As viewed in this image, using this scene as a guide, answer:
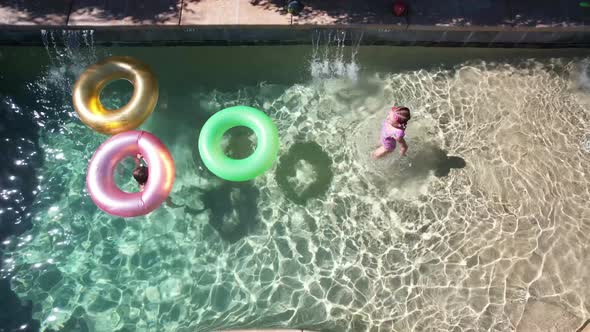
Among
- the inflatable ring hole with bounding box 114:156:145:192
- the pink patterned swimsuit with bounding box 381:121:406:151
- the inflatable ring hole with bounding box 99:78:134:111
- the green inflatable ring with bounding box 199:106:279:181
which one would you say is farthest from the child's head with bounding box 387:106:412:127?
the inflatable ring hole with bounding box 99:78:134:111

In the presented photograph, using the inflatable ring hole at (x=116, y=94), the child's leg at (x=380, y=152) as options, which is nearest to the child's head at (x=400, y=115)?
the child's leg at (x=380, y=152)

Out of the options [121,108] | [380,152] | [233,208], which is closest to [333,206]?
[380,152]

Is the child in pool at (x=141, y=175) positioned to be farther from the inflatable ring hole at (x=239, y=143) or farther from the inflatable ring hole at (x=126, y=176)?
the inflatable ring hole at (x=239, y=143)

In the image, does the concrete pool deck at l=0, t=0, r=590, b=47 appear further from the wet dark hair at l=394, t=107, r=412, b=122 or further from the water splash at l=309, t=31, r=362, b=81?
the wet dark hair at l=394, t=107, r=412, b=122

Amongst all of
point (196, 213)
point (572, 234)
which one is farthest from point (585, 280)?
point (196, 213)

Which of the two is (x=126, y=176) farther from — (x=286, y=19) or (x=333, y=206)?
(x=286, y=19)

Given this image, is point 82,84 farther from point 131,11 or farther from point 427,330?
point 427,330
